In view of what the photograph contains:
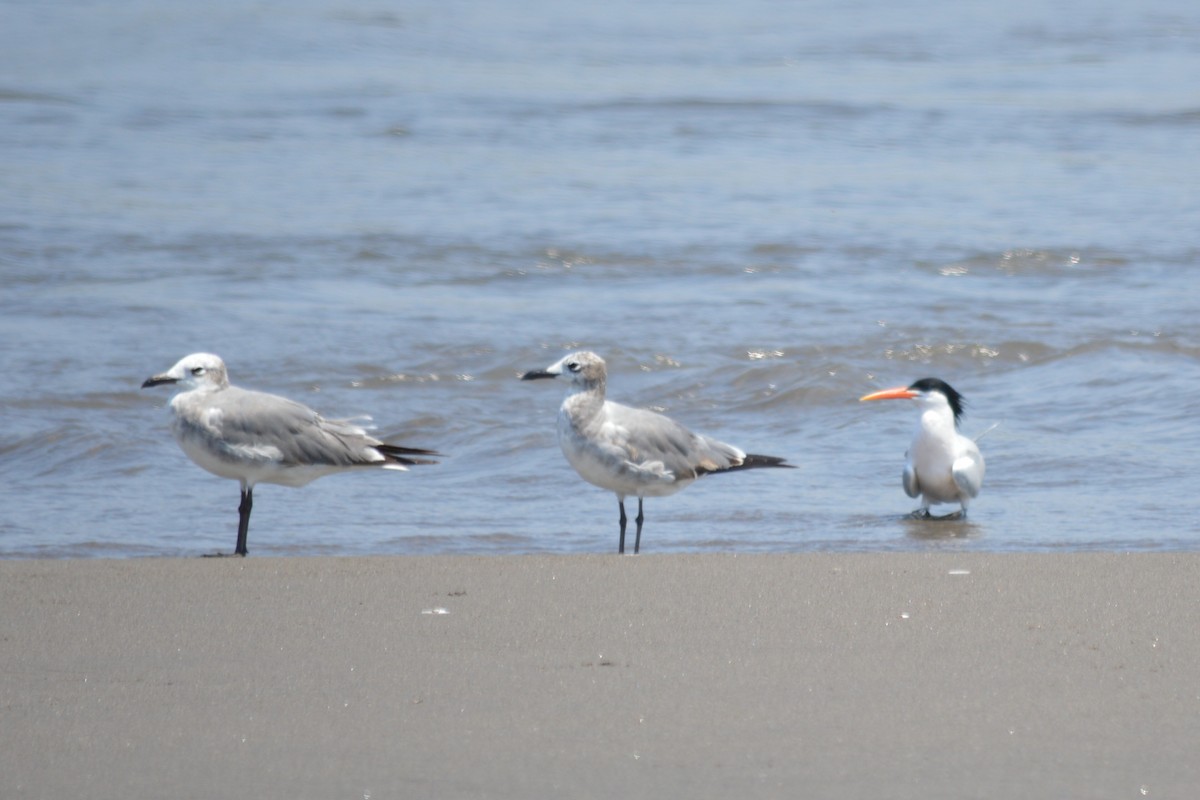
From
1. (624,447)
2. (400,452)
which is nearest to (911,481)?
(624,447)

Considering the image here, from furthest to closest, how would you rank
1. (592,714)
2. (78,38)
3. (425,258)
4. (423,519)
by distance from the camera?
(78,38), (425,258), (423,519), (592,714)

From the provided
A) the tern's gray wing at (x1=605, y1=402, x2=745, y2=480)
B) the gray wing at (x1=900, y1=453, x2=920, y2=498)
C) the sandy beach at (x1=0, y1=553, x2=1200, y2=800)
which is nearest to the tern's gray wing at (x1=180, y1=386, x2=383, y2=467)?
the sandy beach at (x1=0, y1=553, x2=1200, y2=800)

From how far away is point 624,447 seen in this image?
236 inches

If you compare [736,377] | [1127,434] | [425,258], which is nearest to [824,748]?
[1127,434]

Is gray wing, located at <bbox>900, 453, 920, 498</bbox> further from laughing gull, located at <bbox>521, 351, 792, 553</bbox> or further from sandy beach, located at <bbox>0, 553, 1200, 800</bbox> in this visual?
sandy beach, located at <bbox>0, 553, 1200, 800</bbox>

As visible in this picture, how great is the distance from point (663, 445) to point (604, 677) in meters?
2.30

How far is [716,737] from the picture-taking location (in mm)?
3430

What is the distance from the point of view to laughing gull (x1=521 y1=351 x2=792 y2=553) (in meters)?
5.98

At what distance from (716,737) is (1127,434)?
15.7 feet

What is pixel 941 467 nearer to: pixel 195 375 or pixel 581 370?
pixel 581 370

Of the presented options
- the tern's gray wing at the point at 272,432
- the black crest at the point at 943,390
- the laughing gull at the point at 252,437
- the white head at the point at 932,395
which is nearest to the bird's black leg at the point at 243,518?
the laughing gull at the point at 252,437

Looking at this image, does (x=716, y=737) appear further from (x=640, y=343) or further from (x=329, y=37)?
(x=329, y=37)

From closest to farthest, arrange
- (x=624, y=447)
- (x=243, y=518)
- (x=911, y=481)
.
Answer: (x=243, y=518), (x=624, y=447), (x=911, y=481)

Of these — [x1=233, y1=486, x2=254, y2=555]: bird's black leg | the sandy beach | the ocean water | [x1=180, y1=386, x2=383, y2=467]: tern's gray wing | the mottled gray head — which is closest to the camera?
the sandy beach
